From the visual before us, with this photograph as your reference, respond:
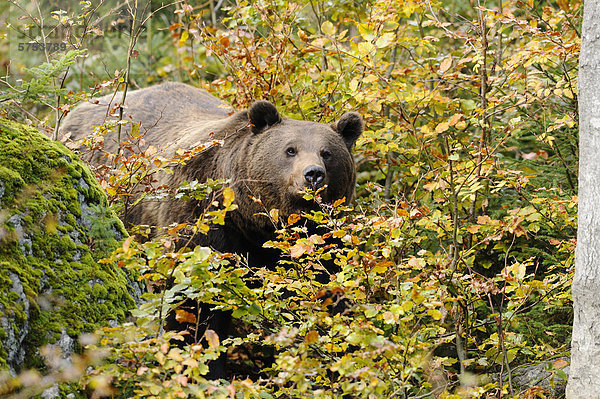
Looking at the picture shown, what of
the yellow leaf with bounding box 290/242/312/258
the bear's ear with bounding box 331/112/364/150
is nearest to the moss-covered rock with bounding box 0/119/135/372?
the yellow leaf with bounding box 290/242/312/258

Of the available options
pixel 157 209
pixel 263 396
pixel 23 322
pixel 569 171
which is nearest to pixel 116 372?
pixel 23 322

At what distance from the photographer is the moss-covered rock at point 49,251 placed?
2.75 meters

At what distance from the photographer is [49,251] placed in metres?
3.04

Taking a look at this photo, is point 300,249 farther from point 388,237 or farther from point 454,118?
point 454,118

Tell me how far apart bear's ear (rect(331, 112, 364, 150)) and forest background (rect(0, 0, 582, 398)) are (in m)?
0.12

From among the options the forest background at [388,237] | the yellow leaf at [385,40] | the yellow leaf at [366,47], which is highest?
the yellow leaf at [385,40]

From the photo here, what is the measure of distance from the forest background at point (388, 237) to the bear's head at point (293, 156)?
237 mm

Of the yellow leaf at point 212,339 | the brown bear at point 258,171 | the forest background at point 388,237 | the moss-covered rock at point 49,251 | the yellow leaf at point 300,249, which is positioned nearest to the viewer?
the yellow leaf at point 212,339

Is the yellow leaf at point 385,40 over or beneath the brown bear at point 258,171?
over

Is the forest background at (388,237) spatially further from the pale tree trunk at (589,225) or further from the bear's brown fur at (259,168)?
the pale tree trunk at (589,225)

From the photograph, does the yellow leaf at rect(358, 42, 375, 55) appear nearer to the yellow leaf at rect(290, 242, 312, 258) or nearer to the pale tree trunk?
the pale tree trunk

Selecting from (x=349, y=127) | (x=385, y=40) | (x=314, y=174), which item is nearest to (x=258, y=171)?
(x=314, y=174)

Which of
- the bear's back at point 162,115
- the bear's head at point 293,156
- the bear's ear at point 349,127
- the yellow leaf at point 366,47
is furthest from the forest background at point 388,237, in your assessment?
the bear's back at point 162,115

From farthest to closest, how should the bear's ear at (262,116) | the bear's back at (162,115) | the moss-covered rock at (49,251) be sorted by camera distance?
the bear's back at (162,115) → the bear's ear at (262,116) → the moss-covered rock at (49,251)
